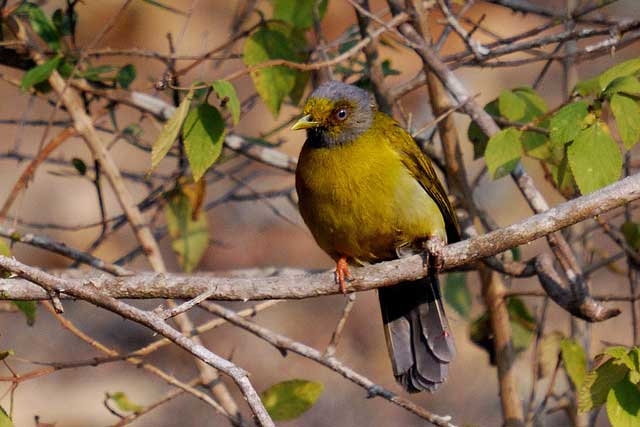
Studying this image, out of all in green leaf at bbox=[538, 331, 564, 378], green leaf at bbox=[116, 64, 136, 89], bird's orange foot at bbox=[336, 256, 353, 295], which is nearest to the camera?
bird's orange foot at bbox=[336, 256, 353, 295]

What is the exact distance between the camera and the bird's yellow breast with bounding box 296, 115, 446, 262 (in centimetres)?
390

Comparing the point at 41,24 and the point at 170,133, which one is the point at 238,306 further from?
the point at 170,133

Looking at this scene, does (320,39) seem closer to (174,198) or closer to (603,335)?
(174,198)

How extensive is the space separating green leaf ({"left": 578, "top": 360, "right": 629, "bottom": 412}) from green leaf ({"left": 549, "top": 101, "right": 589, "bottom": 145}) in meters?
0.73

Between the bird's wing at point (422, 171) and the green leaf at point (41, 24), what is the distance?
4.86 ft

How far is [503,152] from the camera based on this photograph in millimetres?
3393

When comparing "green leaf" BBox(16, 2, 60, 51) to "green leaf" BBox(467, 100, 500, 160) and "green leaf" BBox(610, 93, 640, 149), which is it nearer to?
"green leaf" BBox(467, 100, 500, 160)

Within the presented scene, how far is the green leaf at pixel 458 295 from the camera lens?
4645mm

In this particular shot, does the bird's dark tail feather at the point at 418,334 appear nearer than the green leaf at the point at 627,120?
No

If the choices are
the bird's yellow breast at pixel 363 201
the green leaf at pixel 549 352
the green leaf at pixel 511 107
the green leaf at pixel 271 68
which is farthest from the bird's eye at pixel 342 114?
the green leaf at pixel 549 352

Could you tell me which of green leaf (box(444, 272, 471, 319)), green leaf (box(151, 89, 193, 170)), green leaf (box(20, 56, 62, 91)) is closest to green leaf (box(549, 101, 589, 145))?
green leaf (box(151, 89, 193, 170))

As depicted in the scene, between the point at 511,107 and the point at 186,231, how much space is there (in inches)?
65.2

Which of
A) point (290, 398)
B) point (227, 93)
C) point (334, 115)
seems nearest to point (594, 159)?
point (227, 93)

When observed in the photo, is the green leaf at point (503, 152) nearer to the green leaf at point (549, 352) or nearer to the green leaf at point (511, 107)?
the green leaf at point (511, 107)
